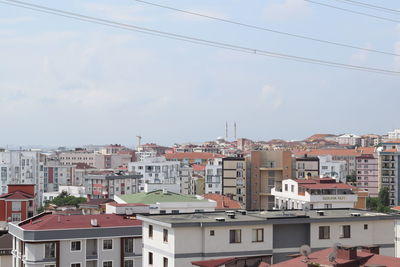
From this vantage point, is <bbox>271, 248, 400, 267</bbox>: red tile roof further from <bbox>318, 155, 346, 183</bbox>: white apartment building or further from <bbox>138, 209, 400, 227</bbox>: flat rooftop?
<bbox>318, 155, 346, 183</bbox>: white apartment building

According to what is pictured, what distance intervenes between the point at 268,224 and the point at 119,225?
8.02m

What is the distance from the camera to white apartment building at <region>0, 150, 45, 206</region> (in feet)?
329

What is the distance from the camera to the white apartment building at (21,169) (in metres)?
100

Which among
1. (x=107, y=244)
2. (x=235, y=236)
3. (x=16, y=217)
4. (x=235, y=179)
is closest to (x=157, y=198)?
(x=16, y=217)

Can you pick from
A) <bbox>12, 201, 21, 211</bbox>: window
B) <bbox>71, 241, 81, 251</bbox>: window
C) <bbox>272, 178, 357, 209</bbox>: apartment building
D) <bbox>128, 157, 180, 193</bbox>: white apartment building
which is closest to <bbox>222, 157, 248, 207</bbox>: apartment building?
<bbox>272, 178, 357, 209</bbox>: apartment building

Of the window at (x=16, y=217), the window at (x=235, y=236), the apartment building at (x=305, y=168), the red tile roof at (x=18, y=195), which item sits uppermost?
the apartment building at (x=305, y=168)

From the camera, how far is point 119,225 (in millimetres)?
28453

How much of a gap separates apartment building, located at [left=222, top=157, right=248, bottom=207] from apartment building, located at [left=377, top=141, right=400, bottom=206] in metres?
21.4

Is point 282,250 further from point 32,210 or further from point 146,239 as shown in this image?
point 32,210

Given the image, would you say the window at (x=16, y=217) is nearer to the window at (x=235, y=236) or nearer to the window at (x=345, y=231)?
the window at (x=235, y=236)

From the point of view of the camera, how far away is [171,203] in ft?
134

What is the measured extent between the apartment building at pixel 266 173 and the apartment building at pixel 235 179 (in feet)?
5.49

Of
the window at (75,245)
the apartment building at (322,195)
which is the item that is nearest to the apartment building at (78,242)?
the window at (75,245)

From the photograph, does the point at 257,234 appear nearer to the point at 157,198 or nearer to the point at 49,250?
the point at 49,250
